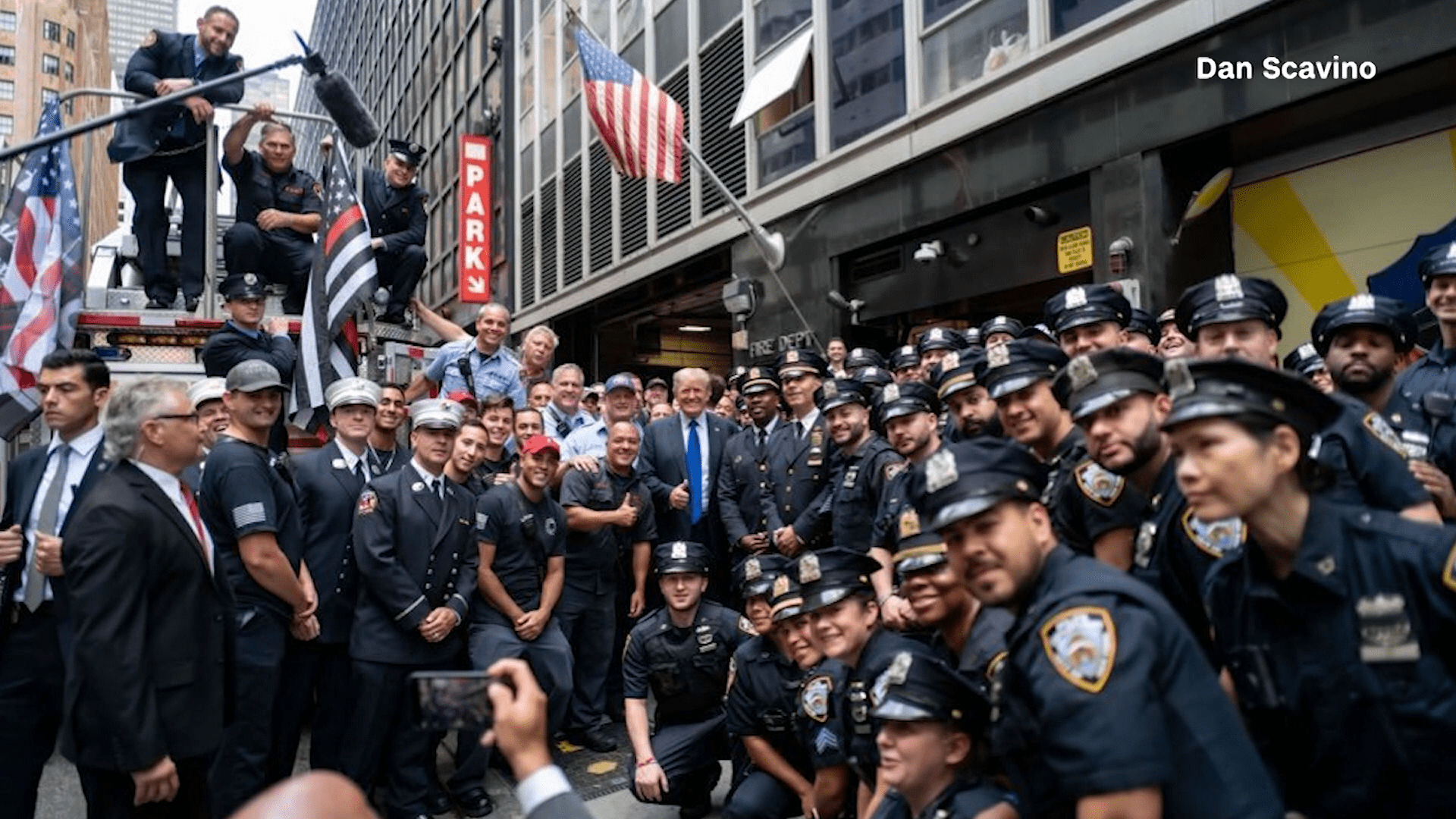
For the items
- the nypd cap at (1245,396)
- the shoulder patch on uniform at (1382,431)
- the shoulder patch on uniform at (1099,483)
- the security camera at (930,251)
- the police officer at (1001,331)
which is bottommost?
the shoulder patch on uniform at (1099,483)

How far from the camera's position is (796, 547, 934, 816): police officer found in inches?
142

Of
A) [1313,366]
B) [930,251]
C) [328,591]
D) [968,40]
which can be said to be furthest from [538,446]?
[968,40]

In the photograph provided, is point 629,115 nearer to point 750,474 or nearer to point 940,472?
point 750,474

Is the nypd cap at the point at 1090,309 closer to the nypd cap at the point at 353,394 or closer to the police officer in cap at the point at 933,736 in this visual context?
the police officer in cap at the point at 933,736

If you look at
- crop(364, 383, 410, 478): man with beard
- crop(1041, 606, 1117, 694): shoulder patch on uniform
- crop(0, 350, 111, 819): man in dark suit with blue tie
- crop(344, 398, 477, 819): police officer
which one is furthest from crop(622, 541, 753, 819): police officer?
crop(1041, 606, 1117, 694): shoulder patch on uniform

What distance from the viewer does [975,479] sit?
7.82ft

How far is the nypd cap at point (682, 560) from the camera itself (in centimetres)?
554

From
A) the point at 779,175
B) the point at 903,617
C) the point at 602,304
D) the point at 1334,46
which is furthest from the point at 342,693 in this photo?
the point at 602,304

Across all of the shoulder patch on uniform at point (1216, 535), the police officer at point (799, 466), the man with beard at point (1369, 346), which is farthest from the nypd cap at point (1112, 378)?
the police officer at point (799, 466)

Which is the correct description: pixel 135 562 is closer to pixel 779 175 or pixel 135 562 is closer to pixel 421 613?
pixel 421 613

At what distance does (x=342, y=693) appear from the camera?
5.16 meters

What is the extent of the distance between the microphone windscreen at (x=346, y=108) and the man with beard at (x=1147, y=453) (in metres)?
4.14

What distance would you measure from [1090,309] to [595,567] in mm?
3632

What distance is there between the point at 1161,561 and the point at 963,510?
2.88 feet
